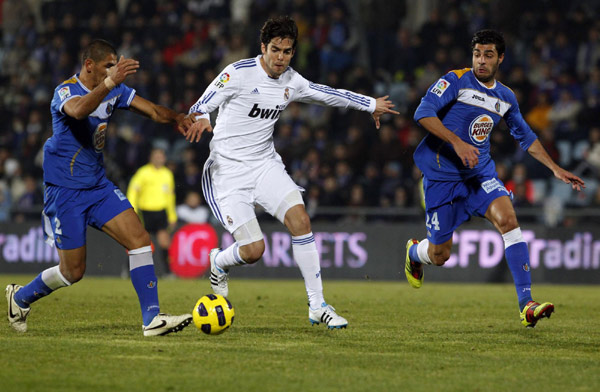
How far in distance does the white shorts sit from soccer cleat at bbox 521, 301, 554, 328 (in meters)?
2.24

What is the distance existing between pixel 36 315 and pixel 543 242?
9584 millimetres

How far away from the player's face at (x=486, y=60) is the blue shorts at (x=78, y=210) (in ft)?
11.3

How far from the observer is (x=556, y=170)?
28.7 feet

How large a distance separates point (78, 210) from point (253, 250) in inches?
65.8

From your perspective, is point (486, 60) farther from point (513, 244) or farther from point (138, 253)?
point (138, 253)

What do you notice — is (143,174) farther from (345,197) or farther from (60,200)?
(60,200)

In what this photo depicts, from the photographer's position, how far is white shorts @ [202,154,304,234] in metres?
8.34

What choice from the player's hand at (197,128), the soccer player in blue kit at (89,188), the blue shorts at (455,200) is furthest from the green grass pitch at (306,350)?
the player's hand at (197,128)

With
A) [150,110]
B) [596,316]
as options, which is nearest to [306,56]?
[596,316]

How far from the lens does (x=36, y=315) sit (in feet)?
30.2

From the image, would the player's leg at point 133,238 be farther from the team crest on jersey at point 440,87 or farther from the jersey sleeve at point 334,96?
the team crest on jersey at point 440,87

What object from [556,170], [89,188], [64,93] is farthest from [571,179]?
Result: [64,93]

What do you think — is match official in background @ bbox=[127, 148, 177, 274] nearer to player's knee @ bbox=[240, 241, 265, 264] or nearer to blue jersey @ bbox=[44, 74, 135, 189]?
player's knee @ bbox=[240, 241, 265, 264]

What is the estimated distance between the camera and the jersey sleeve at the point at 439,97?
8477 mm
